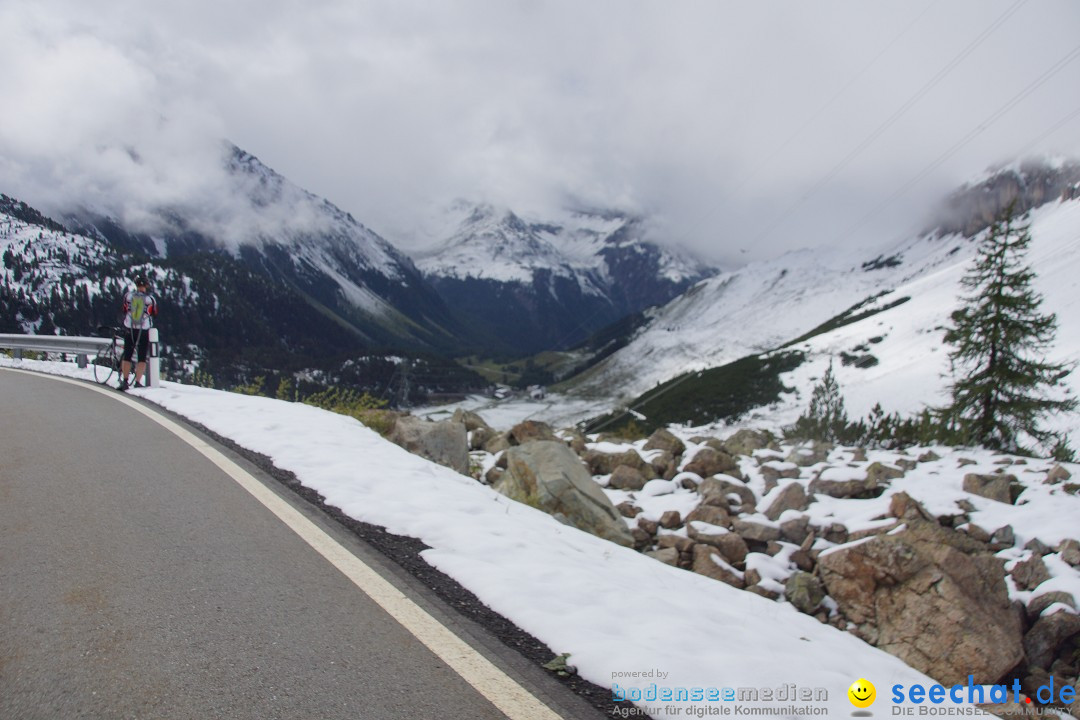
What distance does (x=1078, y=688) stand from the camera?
6.50 m

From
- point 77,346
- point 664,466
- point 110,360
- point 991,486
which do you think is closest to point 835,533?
point 991,486

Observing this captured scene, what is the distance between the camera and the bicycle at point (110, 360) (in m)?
15.2

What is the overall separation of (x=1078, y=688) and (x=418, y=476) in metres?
7.61

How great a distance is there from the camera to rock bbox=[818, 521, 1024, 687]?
660cm

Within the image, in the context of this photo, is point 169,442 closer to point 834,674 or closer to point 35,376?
point 834,674

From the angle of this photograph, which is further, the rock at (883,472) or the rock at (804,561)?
the rock at (883,472)

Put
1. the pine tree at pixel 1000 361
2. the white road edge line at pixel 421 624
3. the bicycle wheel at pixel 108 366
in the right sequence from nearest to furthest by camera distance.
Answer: the white road edge line at pixel 421 624 < the bicycle wheel at pixel 108 366 < the pine tree at pixel 1000 361

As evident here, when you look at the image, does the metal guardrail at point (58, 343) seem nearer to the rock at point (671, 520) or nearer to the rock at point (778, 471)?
the rock at point (671, 520)

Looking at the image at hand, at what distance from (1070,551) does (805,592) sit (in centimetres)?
399

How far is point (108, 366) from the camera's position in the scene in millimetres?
15852

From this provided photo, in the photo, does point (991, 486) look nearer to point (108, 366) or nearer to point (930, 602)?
point (930, 602)

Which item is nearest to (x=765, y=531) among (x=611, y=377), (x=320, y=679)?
(x=320, y=679)

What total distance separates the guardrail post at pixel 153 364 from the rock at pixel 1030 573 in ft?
55.1

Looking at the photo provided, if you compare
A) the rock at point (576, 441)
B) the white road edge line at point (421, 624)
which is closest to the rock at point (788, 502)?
the rock at point (576, 441)
